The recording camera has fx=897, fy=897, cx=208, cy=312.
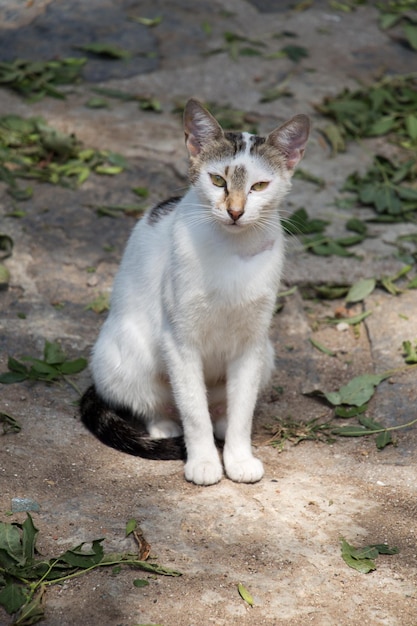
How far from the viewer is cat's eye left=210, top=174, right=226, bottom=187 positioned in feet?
11.5

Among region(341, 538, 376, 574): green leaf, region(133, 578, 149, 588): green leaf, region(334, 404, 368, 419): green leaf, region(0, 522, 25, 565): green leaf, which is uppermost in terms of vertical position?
region(0, 522, 25, 565): green leaf

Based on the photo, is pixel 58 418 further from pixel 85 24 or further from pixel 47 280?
pixel 85 24

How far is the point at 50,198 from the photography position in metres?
5.64

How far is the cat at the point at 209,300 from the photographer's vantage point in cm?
354

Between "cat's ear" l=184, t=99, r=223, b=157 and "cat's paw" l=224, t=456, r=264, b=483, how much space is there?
1.27 m

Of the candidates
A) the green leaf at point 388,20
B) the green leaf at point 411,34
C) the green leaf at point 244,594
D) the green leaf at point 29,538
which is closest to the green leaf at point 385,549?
the green leaf at point 244,594

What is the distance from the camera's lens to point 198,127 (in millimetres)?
3641

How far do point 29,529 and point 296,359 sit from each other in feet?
6.70

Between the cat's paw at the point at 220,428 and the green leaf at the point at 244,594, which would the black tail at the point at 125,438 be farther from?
the green leaf at the point at 244,594

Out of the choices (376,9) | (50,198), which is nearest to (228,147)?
(50,198)

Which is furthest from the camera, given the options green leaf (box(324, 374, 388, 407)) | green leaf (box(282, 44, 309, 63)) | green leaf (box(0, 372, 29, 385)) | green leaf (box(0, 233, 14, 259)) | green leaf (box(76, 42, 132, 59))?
green leaf (box(282, 44, 309, 63))

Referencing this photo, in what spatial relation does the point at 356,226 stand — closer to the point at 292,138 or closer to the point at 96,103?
the point at 292,138

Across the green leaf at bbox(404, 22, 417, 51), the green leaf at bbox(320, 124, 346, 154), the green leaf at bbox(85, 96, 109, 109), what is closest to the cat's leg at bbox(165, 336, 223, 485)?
the green leaf at bbox(320, 124, 346, 154)

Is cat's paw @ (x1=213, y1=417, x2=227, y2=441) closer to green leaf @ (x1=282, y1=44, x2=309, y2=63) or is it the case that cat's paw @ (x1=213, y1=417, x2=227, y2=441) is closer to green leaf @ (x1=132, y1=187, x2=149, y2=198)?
green leaf @ (x1=132, y1=187, x2=149, y2=198)
